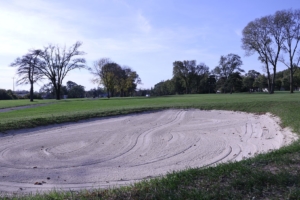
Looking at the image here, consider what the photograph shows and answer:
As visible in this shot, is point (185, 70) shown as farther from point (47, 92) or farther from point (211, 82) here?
point (47, 92)

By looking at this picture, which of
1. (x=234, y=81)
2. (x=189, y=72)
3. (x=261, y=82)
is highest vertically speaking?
(x=189, y=72)

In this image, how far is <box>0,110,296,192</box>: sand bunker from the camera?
9.02m

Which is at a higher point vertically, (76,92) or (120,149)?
(76,92)

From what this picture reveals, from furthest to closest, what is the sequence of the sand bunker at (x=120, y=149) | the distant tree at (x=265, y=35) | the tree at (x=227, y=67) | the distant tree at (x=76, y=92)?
1. the distant tree at (x=76, y=92)
2. the tree at (x=227, y=67)
3. the distant tree at (x=265, y=35)
4. the sand bunker at (x=120, y=149)

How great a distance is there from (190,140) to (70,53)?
6868 centimetres

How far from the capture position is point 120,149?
12.6 m

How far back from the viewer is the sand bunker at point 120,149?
29.6 feet

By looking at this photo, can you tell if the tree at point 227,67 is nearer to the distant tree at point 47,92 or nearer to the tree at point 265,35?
the tree at point 265,35

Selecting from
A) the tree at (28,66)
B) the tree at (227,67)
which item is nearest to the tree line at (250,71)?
the tree at (227,67)

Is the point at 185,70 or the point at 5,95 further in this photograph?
the point at 185,70

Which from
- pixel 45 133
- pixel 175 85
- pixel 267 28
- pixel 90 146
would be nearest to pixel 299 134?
pixel 90 146

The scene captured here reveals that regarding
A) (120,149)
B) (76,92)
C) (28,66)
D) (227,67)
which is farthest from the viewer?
(76,92)

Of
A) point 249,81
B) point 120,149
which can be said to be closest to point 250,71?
point 249,81

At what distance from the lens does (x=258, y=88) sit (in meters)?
114
